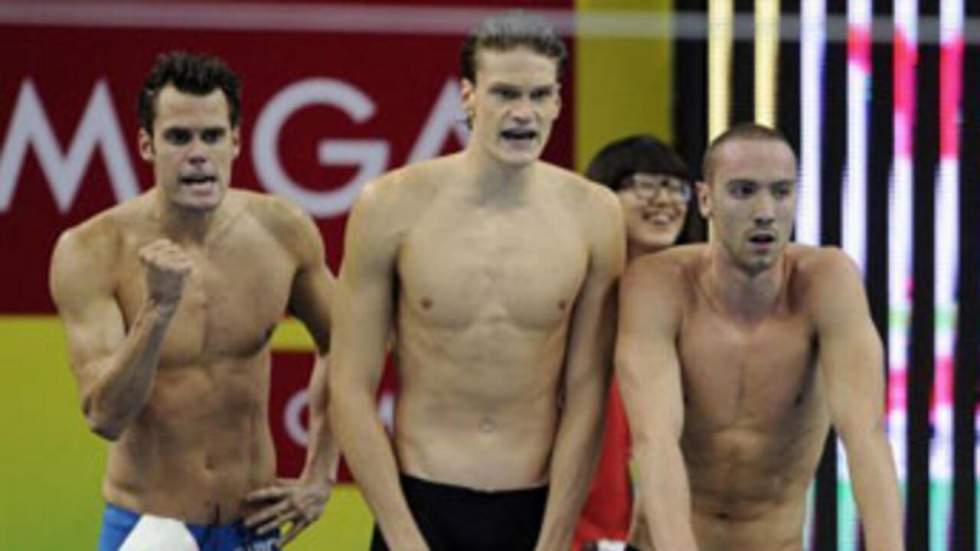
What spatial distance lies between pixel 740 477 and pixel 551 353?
0.41 m

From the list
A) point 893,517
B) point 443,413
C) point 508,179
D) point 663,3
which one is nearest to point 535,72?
point 508,179

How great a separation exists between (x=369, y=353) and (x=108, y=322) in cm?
51

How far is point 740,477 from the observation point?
233 inches

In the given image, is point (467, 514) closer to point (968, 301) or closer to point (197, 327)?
point (197, 327)

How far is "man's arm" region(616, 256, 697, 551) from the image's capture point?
5.61 m

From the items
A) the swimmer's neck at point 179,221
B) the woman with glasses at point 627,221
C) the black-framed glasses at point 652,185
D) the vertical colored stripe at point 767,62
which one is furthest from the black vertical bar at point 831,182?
the swimmer's neck at point 179,221

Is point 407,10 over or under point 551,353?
over

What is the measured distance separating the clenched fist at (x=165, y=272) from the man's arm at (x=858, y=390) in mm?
1141

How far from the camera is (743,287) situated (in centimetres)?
588

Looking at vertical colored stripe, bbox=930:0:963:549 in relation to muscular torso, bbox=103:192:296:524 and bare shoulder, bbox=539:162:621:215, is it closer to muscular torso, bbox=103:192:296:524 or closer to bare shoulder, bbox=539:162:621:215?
bare shoulder, bbox=539:162:621:215

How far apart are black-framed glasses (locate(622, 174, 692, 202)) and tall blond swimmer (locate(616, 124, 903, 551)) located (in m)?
0.85

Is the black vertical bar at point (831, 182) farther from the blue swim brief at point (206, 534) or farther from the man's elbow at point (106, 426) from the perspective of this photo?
the man's elbow at point (106, 426)

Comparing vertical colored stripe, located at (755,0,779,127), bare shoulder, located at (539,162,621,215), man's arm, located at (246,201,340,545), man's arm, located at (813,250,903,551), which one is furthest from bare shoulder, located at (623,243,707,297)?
vertical colored stripe, located at (755,0,779,127)

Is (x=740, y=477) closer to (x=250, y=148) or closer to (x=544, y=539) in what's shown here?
(x=544, y=539)
